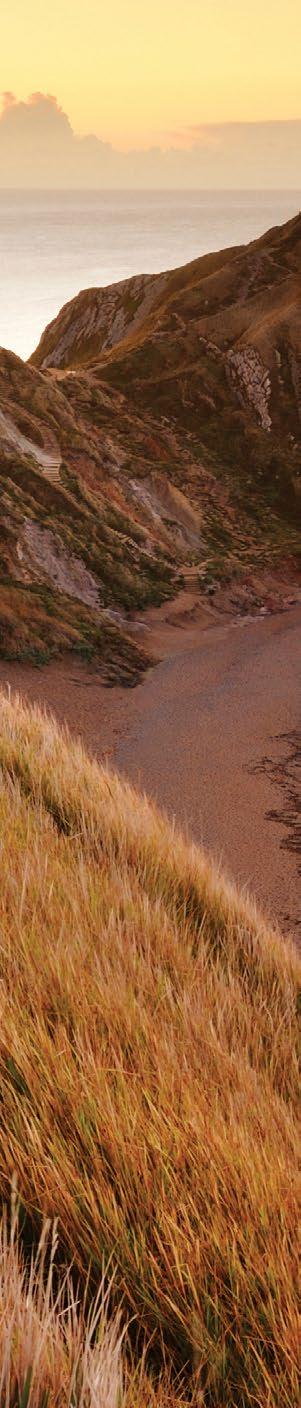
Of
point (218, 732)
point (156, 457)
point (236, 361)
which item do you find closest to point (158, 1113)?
point (218, 732)

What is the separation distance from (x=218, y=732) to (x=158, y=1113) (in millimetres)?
18990

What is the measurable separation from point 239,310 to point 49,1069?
53494 mm

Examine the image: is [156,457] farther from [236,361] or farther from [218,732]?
[218,732]

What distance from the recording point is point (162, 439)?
143ft

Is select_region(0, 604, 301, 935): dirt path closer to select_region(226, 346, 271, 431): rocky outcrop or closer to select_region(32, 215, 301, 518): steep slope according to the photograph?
select_region(32, 215, 301, 518): steep slope

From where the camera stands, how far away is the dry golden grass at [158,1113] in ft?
8.63

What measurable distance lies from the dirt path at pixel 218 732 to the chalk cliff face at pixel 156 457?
5.24 ft

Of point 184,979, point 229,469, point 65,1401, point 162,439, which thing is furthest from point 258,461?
point 65,1401

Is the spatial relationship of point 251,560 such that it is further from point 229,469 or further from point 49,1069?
point 49,1069

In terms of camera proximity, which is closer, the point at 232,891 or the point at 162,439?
the point at 232,891

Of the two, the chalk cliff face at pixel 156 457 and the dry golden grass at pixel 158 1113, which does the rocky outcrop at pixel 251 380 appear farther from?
the dry golden grass at pixel 158 1113

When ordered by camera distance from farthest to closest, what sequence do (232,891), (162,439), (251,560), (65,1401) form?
(162,439) < (251,560) < (232,891) < (65,1401)

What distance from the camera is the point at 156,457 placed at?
42.6 m

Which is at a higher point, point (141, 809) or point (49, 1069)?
point (49, 1069)
